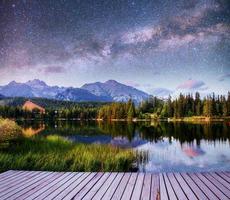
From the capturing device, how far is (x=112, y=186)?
19.8 feet

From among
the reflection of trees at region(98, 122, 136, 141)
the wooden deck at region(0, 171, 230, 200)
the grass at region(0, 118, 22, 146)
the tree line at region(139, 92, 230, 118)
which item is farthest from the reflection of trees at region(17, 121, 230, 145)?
the tree line at region(139, 92, 230, 118)

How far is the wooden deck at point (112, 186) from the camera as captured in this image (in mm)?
5375

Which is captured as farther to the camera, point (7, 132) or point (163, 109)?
point (163, 109)

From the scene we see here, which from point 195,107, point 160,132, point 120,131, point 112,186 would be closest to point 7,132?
point 112,186

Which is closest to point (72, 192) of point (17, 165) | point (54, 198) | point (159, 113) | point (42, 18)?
point (54, 198)

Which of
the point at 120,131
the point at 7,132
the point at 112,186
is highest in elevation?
the point at 7,132

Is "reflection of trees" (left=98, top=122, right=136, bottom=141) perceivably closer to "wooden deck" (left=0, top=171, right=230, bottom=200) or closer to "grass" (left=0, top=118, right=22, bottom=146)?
"grass" (left=0, top=118, right=22, bottom=146)

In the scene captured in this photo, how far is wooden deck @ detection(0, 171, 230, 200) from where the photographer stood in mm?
5375

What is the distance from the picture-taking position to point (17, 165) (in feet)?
34.7

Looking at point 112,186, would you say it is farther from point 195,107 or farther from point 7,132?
point 195,107

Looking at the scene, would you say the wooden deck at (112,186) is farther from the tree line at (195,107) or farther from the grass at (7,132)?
the tree line at (195,107)

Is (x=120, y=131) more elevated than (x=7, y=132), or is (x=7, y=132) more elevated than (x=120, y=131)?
(x=7, y=132)

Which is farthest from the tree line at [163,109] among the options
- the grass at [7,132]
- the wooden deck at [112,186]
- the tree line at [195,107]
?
Answer: the wooden deck at [112,186]

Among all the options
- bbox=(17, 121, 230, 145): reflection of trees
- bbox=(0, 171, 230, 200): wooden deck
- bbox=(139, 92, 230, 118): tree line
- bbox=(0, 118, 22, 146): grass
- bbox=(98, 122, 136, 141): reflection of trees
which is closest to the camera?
bbox=(0, 171, 230, 200): wooden deck
